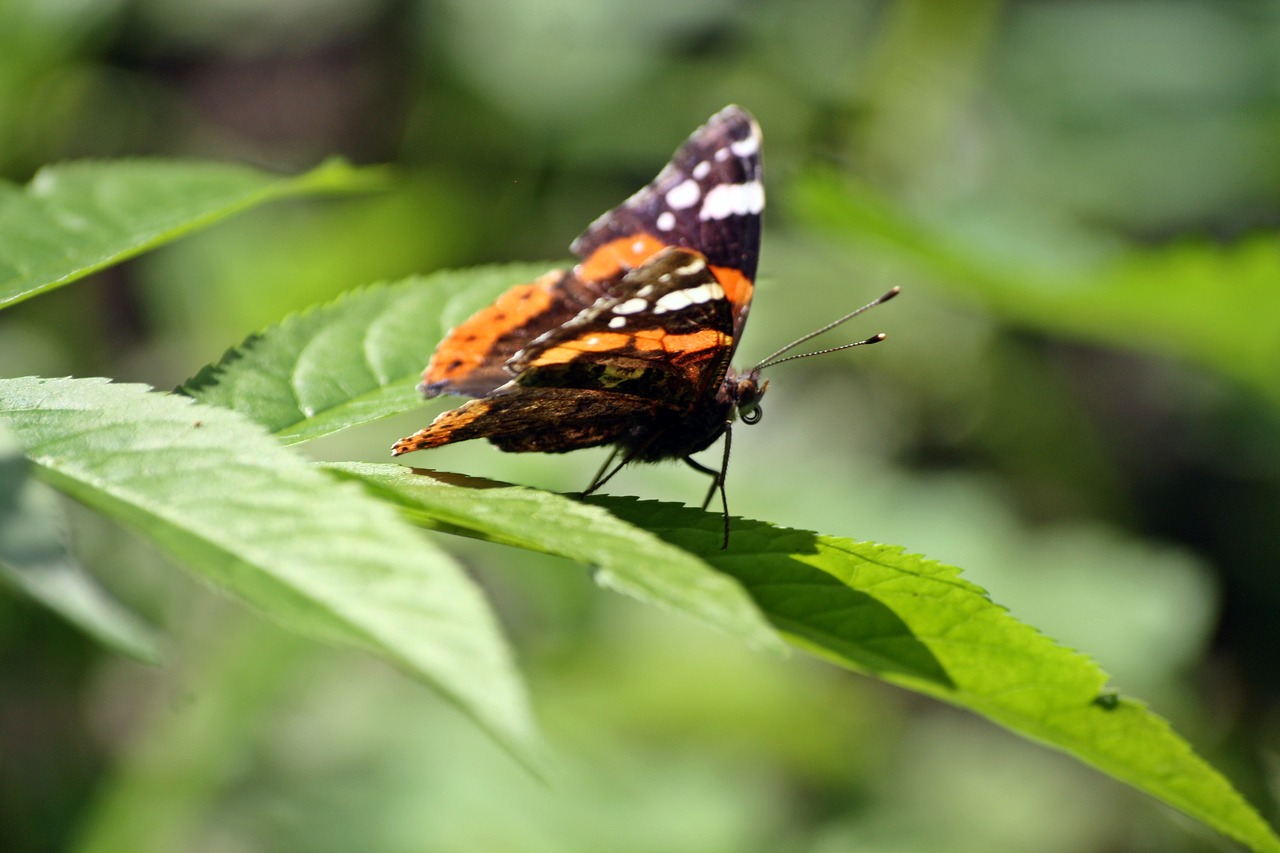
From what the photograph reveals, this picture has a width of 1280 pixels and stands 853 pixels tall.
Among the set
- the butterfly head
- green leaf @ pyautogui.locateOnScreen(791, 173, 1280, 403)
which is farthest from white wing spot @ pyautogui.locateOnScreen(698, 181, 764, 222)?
green leaf @ pyautogui.locateOnScreen(791, 173, 1280, 403)

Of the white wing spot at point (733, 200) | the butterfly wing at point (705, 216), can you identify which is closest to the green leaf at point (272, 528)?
the butterfly wing at point (705, 216)

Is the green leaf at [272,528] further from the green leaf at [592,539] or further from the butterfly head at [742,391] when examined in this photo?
the butterfly head at [742,391]

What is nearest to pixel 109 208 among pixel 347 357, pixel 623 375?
pixel 347 357

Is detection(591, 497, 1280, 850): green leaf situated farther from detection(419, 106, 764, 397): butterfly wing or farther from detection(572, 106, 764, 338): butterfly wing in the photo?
detection(572, 106, 764, 338): butterfly wing

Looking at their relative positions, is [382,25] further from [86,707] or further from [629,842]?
[629,842]

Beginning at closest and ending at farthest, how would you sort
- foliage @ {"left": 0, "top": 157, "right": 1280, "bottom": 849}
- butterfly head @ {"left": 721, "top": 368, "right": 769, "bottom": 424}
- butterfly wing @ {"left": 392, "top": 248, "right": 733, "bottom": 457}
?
foliage @ {"left": 0, "top": 157, "right": 1280, "bottom": 849}, butterfly wing @ {"left": 392, "top": 248, "right": 733, "bottom": 457}, butterfly head @ {"left": 721, "top": 368, "right": 769, "bottom": 424}

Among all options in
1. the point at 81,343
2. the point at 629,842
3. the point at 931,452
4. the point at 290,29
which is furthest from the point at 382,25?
the point at 629,842
